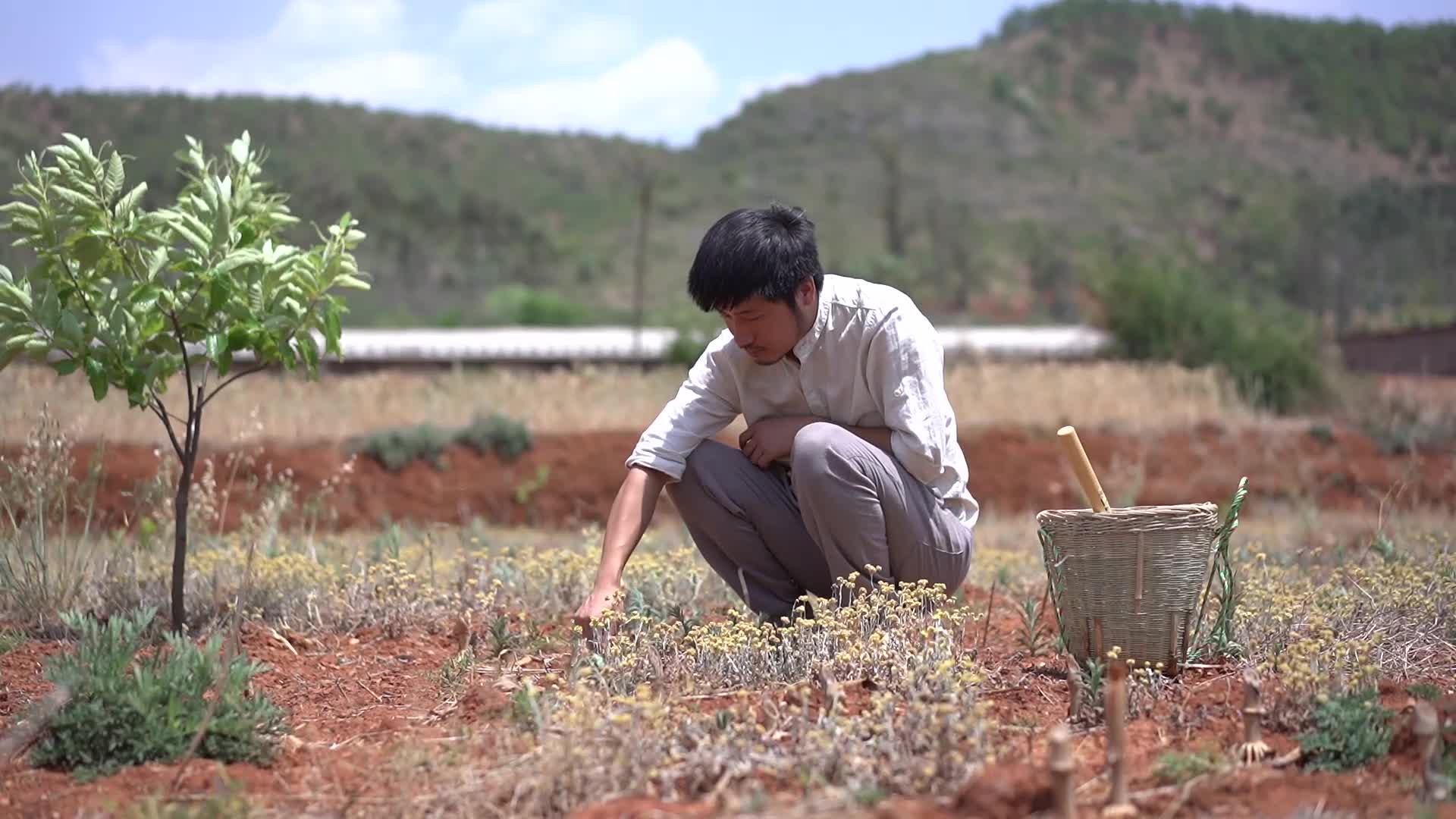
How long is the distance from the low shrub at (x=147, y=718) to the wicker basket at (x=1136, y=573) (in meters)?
2.04

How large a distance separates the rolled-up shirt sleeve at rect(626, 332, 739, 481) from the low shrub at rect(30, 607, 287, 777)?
1.37m

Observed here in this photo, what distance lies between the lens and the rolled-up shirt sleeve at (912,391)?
395 centimetres

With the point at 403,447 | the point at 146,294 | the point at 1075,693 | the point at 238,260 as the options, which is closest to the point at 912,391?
the point at 1075,693

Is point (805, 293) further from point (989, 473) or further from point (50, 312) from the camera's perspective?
point (989, 473)

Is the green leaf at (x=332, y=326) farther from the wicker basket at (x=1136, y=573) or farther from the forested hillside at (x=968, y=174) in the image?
the forested hillside at (x=968, y=174)

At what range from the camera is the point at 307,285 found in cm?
457

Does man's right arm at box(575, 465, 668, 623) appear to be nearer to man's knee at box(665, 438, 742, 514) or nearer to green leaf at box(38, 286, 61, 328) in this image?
man's knee at box(665, 438, 742, 514)

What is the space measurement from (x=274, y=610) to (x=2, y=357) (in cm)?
127

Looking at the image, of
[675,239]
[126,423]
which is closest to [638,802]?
[126,423]

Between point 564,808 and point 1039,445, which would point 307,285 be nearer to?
point 564,808

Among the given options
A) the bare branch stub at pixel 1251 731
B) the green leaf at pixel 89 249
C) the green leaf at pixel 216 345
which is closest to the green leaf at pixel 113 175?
the green leaf at pixel 89 249

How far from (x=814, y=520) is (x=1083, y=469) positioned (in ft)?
2.55

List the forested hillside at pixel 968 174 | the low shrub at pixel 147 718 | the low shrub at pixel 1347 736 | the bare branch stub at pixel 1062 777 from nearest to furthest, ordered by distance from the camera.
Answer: the bare branch stub at pixel 1062 777 < the low shrub at pixel 1347 736 < the low shrub at pixel 147 718 < the forested hillside at pixel 968 174

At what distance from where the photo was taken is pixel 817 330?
4.05m
